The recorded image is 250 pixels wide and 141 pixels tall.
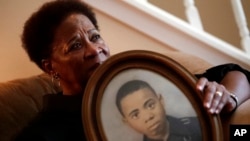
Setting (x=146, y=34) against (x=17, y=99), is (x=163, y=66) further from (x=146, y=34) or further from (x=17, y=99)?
(x=146, y=34)

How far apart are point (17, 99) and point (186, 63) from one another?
53cm

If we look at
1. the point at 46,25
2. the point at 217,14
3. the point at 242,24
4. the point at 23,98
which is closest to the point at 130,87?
the point at 46,25

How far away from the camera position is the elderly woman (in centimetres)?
102

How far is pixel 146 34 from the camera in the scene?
1649mm

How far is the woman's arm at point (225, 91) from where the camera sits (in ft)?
2.73

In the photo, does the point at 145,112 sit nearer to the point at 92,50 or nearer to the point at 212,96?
the point at 212,96

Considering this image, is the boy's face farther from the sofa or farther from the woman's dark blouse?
the sofa

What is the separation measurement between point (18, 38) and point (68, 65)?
0.52 metres

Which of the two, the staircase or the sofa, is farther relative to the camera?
the staircase

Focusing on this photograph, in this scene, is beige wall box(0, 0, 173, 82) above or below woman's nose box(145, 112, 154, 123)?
above

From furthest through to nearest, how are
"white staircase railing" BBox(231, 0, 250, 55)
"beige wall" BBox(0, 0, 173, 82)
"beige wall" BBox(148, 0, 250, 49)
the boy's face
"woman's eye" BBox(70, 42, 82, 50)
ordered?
1. "beige wall" BBox(148, 0, 250, 49)
2. "white staircase railing" BBox(231, 0, 250, 55)
3. "beige wall" BBox(0, 0, 173, 82)
4. "woman's eye" BBox(70, 42, 82, 50)
5. the boy's face

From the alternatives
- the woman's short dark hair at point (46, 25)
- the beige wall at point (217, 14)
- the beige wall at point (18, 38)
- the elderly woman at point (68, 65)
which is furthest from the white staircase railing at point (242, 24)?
the woman's short dark hair at point (46, 25)

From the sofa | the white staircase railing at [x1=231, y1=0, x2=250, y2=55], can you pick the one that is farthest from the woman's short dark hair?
the white staircase railing at [x1=231, y1=0, x2=250, y2=55]

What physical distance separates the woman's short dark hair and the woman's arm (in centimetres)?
44
